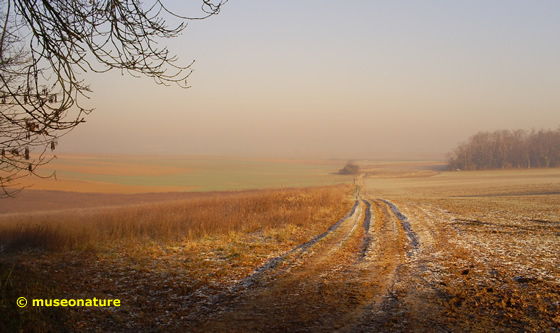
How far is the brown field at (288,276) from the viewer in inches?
201

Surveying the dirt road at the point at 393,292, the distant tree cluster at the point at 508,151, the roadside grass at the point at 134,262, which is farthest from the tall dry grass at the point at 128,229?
the distant tree cluster at the point at 508,151

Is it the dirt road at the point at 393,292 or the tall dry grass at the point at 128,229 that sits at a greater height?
the tall dry grass at the point at 128,229

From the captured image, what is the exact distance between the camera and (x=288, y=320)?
17.1 feet

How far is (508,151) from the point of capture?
321 ft

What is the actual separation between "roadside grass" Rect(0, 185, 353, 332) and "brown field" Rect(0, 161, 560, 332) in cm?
3

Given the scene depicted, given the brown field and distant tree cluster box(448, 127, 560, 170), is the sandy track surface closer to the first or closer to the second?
the brown field

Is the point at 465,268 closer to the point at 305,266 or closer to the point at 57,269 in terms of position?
the point at 305,266

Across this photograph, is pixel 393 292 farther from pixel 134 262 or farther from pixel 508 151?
pixel 508 151

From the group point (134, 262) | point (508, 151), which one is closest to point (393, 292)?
point (134, 262)

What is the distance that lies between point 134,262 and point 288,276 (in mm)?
3971

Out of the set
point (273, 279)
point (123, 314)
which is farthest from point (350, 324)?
point (123, 314)

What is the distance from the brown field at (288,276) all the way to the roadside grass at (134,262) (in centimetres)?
3

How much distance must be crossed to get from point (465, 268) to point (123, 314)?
6805 mm

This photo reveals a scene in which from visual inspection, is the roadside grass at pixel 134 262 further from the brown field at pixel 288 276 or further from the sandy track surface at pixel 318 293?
the sandy track surface at pixel 318 293
